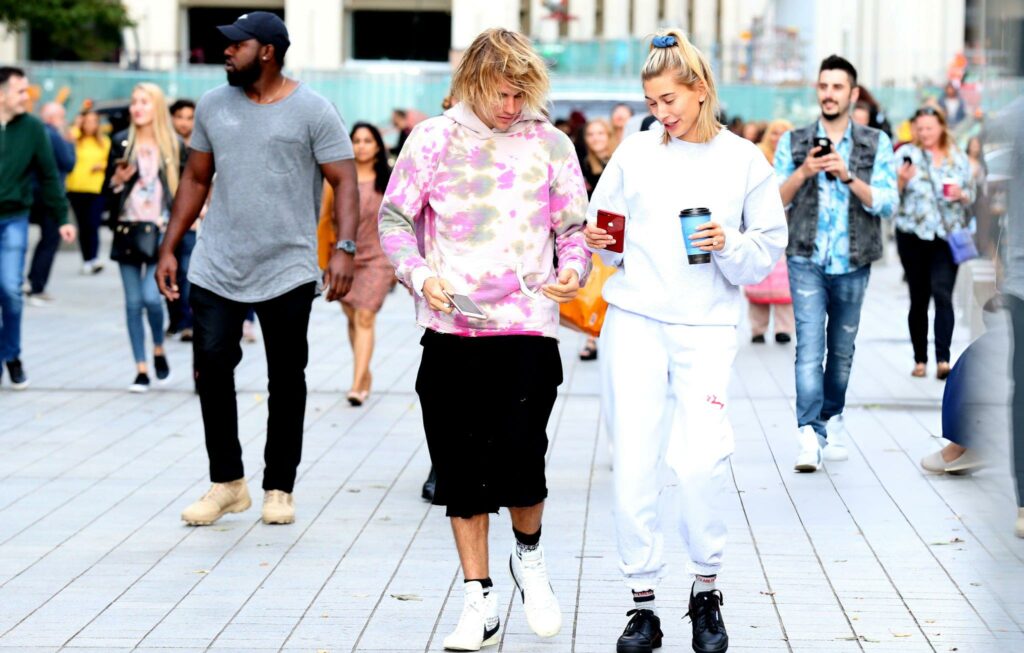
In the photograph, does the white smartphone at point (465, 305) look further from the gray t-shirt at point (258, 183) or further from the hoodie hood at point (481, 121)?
the gray t-shirt at point (258, 183)

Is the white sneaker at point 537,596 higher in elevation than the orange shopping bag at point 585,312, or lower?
lower

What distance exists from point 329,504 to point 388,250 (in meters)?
2.41

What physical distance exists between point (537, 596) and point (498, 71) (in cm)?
157

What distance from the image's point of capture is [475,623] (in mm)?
4992

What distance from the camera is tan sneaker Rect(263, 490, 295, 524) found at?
6773 millimetres

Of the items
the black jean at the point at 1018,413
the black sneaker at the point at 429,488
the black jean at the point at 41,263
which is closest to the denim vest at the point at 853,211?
the black sneaker at the point at 429,488

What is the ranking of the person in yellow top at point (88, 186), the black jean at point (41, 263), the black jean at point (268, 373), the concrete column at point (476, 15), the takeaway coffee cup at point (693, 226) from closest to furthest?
the takeaway coffee cup at point (693, 226) → the black jean at point (268, 373) → the black jean at point (41, 263) → the person in yellow top at point (88, 186) → the concrete column at point (476, 15)

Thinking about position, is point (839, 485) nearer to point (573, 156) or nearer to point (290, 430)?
point (290, 430)

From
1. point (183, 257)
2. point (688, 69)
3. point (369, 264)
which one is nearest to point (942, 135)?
point (369, 264)

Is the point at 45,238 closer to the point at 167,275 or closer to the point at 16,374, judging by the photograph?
the point at 16,374

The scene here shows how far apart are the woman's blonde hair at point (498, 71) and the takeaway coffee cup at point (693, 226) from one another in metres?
0.60

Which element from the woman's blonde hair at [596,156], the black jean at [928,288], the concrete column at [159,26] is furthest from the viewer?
the concrete column at [159,26]

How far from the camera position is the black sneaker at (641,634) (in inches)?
193

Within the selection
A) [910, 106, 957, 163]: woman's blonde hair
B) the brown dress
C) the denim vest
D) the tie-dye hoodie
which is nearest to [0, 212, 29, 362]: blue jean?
the brown dress
